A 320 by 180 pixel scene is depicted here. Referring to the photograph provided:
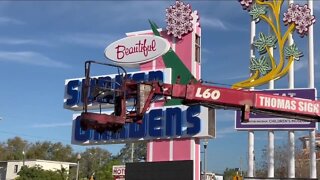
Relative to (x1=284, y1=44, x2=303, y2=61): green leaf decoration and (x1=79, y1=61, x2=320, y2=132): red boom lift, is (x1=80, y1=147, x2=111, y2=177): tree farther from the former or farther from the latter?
(x1=79, y1=61, x2=320, y2=132): red boom lift

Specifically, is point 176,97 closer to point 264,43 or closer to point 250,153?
point 250,153

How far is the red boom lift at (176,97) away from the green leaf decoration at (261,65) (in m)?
10.0

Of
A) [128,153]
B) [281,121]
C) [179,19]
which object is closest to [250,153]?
[281,121]

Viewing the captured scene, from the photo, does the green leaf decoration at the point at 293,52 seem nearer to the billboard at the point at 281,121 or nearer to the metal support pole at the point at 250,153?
the billboard at the point at 281,121

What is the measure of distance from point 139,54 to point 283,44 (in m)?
8.62

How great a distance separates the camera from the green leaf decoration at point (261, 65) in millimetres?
29078

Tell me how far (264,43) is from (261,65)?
48.5 inches

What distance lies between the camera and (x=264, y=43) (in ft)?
96.0

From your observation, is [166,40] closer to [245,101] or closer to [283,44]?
[283,44]

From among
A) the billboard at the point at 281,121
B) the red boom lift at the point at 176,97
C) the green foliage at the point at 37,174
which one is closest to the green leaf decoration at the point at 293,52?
the billboard at the point at 281,121

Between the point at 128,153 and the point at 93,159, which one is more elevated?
the point at 128,153

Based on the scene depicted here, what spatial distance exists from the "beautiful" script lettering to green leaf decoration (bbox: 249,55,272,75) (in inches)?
237

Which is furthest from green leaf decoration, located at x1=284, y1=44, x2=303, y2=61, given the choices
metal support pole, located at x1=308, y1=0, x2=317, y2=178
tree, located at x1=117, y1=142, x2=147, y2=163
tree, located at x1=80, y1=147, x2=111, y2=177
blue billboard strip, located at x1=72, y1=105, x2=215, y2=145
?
tree, located at x1=80, y1=147, x2=111, y2=177

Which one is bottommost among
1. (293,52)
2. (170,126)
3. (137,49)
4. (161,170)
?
(161,170)
